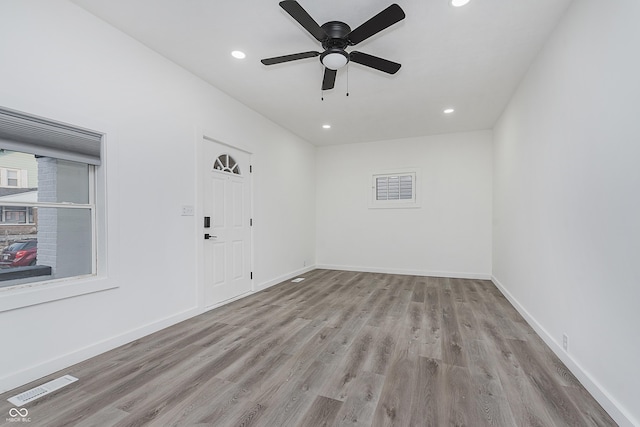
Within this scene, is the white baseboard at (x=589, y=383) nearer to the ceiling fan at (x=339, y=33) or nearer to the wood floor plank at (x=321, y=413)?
the wood floor plank at (x=321, y=413)

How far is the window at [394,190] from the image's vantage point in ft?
19.3

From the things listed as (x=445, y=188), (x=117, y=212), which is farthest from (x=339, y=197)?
(x=117, y=212)

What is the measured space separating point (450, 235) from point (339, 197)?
243 centimetres

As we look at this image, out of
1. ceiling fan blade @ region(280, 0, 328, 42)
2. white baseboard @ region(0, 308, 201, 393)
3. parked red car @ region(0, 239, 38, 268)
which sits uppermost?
ceiling fan blade @ region(280, 0, 328, 42)

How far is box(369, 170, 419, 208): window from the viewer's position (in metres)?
5.89

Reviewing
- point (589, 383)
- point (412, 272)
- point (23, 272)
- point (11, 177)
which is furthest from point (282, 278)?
point (589, 383)

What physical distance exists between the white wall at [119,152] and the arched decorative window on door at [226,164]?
0.99 feet

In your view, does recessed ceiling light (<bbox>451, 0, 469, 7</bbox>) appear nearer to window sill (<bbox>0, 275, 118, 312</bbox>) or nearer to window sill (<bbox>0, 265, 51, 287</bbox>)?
window sill (<bbox>0, 275, 118, 312</bbox>)

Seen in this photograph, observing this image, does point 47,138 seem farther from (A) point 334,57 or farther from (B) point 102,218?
(A) point 334,57

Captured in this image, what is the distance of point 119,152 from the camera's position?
258 centimetres

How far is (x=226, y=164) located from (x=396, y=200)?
358 cm

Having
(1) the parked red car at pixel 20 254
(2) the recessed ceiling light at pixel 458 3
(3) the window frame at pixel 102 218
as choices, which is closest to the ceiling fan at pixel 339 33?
(2) the recessed ceiling light at pixel 458 3
